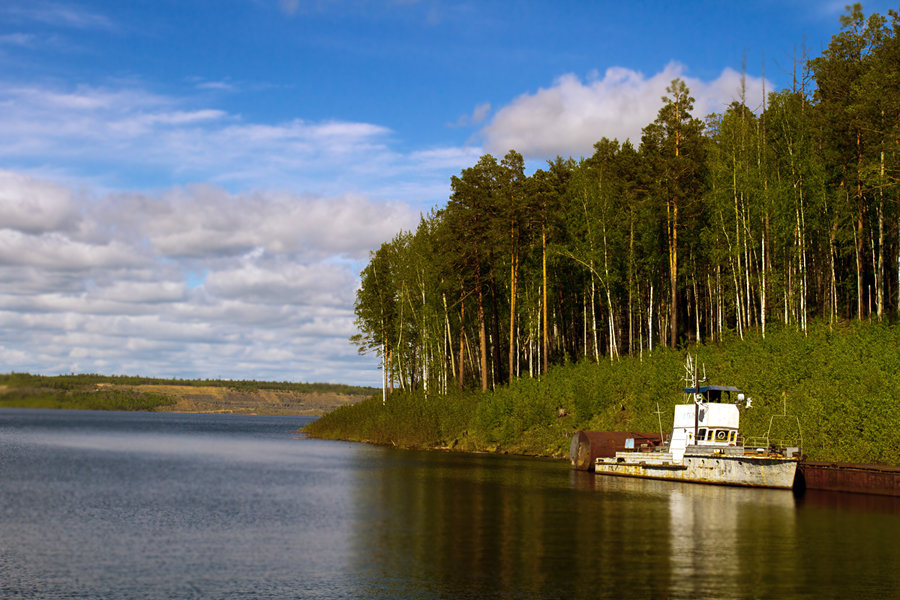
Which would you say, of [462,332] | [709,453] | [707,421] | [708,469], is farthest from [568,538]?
[462,332]

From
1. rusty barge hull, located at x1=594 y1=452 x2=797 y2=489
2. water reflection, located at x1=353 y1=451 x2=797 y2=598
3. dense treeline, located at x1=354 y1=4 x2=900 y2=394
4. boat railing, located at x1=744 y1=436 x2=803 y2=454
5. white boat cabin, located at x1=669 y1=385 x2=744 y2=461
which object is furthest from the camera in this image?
dense treeline, located at x1=354 y1=4 x2=900 y2=394

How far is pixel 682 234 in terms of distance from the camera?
73.3 metres

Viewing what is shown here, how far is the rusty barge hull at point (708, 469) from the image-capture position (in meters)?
42.6

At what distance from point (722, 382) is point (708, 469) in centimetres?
1101

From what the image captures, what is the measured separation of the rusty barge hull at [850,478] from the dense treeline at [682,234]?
17.7 meters

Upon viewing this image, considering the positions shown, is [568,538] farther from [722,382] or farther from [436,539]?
[722,382]

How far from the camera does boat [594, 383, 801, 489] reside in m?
43.7

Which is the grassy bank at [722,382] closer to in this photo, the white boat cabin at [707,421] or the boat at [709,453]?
the boat at [709,453]

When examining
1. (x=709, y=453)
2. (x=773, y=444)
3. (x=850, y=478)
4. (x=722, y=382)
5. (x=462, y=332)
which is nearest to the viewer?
(x=850, y=478)

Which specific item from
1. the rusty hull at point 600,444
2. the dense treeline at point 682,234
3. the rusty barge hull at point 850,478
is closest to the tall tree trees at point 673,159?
the dense treeline at point 682,234

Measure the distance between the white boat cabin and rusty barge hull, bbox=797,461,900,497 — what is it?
19.1 ft

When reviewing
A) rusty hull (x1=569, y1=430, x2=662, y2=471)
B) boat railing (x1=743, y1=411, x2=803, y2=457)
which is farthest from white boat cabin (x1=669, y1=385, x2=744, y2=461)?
rusty hull (x1=569, y1=430, x2=662, y2=471)

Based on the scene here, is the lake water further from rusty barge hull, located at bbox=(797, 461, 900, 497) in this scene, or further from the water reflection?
rusty barge hull, located at bbox=(797, 461, 900, 497)

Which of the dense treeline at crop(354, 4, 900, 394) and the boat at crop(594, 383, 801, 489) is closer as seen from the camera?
the boat at crop(594, 383, 801, 489)
